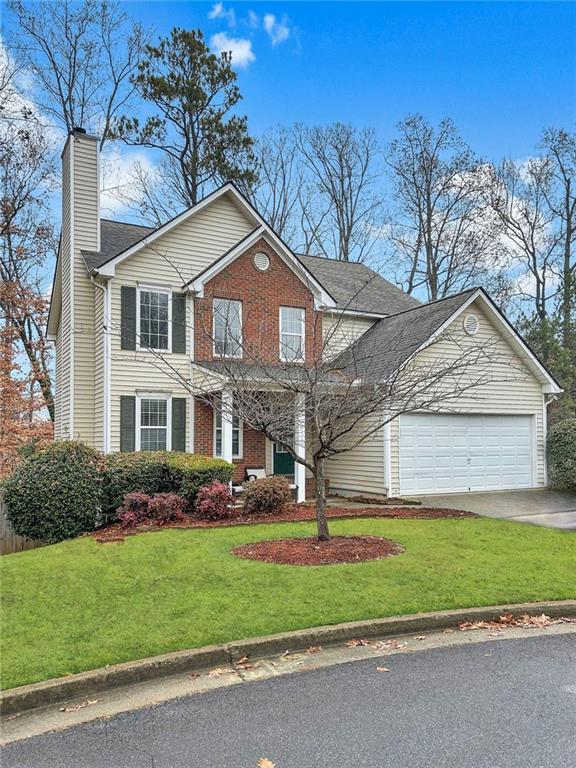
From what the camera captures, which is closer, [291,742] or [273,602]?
[291,742]

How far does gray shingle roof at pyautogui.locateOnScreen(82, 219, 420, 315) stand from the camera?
16031 millimetres

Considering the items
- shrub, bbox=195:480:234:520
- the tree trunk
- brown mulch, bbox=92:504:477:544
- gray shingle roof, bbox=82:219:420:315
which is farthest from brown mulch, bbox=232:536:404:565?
gray shingle roof, bbox=82:219:420:315

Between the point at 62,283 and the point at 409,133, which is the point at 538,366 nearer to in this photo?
the point at 62,283

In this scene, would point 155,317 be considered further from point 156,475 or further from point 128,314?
point 156,475

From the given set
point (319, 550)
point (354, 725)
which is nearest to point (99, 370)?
point (319, 550)

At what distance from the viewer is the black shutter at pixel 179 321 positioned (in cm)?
1479

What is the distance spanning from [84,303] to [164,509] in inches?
275

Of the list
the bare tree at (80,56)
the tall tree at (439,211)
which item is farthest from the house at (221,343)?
the tall tree at (439,211)

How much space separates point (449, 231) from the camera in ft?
98.1

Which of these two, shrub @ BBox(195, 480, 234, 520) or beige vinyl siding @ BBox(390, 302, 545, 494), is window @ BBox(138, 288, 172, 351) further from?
beige vinyl siding @ BBox(390, 302, 545, 494)

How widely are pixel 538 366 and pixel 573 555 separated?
30.7 feet

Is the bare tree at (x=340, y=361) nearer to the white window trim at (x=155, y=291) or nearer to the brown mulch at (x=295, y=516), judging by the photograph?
the white window trim at (x=155, y=291)

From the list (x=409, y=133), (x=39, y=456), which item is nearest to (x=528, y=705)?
(x=39, y=456)

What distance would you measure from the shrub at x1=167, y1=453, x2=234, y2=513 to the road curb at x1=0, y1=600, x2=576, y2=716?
6.99m
